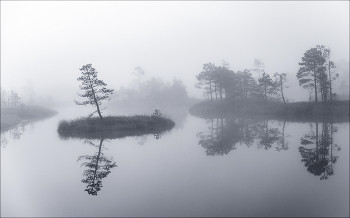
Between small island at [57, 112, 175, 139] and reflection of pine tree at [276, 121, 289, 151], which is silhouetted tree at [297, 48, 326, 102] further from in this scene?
small island at [57, 112, 175, 139]

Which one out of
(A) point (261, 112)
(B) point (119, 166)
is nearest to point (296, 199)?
(B) point (119, 166)

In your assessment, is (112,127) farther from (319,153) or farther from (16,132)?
(319,153)

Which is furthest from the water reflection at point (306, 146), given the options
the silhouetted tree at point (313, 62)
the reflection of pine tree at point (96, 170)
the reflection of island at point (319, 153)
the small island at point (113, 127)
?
the silhouetted tree at point (313, 62)

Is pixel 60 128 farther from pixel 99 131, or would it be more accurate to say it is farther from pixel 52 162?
pixel 52 162

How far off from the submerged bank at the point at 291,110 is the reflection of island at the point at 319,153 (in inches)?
575

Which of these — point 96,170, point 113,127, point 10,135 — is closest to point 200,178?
point 96,170

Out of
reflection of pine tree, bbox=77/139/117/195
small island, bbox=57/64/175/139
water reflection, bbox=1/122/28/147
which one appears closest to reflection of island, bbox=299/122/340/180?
reflection of pine tree, bbox=77/139/117/195

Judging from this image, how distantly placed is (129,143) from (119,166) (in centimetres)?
814

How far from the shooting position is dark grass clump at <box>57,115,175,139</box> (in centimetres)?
3042

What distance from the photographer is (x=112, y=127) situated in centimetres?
3225

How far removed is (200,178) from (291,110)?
117 ft

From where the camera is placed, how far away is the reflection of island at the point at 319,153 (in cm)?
1322

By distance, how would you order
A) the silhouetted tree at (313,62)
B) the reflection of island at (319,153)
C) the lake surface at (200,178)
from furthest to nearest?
the silhouetted tree at (313,62) < the reflection of island at (319,153) < the lake surface at (200,178)

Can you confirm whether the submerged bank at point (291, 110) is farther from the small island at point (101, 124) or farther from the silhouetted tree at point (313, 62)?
the small island at point (101, 124)
